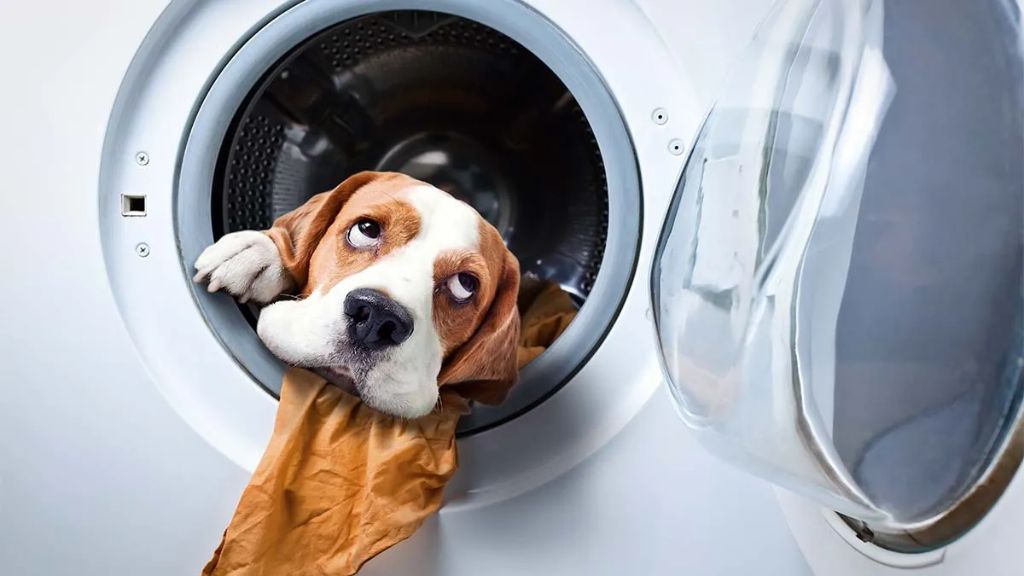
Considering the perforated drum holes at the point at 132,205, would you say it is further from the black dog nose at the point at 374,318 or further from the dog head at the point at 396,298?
the black dog nose at the point at 374,318

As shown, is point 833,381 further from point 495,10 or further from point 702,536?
point 495,10

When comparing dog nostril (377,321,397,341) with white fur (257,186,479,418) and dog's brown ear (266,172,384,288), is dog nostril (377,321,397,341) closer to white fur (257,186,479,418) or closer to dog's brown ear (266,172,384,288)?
white fur (257,186,479,418)

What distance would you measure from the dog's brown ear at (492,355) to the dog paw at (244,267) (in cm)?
15

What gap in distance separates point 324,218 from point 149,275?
155 millimetres

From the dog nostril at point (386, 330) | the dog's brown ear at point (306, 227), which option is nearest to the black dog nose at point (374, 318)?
the dog nostril at point (386, 330)

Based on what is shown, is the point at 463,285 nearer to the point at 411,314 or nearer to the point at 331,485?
the point at 411,314

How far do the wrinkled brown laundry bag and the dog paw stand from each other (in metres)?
0.07

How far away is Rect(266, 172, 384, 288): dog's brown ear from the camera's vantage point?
2.15 feet

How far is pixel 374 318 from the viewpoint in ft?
1.84

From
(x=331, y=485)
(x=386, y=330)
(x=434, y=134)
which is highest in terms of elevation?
(x=434, y=134)

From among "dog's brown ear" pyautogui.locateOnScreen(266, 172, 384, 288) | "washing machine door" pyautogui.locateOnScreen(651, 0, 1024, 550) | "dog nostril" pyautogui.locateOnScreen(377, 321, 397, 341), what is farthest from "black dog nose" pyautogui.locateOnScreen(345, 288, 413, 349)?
"washing machine door" pyautogui.locateOnScreen(651, 0, 1024, 550)

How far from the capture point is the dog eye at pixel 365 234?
24.5 inches

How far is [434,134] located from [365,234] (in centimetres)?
40

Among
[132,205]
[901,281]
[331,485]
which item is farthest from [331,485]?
[901,281]
